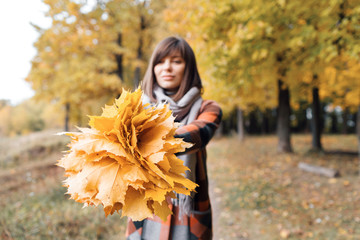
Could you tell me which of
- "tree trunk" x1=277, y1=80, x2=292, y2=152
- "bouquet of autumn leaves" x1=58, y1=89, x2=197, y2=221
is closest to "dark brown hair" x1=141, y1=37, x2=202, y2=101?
"bouquet of autumn leaves" x1=58, y1=89, x2=197, y2=221

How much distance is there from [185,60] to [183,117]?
482mm

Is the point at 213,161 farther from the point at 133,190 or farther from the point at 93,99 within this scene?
the point at 133,190

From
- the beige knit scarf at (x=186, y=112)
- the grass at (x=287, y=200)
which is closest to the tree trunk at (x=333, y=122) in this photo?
the grass at (x=287, y=200)

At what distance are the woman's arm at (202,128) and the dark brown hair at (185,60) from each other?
0.67 feet

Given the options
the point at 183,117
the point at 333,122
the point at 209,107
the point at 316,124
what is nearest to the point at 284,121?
the point at 316,124

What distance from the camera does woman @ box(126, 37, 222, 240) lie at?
1.50 m

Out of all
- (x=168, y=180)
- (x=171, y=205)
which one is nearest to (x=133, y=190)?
(x=168, y=180)

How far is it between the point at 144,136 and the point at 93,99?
10.3 meters

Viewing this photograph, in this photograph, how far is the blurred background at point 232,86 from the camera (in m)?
3.57

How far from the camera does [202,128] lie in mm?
1322

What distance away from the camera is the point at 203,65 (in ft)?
15.0

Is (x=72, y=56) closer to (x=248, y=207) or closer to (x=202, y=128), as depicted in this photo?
(x=248, y=207)

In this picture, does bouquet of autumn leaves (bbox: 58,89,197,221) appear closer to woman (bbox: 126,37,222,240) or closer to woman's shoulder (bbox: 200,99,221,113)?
woman (bbox: 126,37,222,240)

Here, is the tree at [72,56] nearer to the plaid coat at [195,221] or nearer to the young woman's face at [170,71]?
the young woman's face at [170,71]
